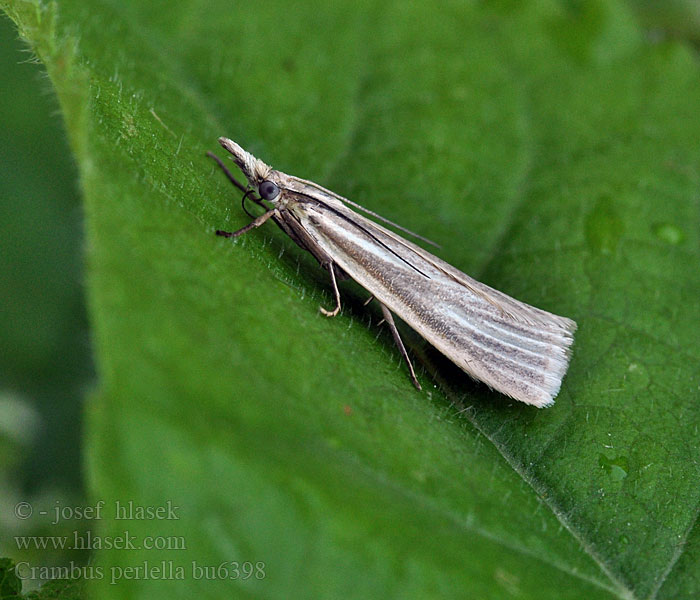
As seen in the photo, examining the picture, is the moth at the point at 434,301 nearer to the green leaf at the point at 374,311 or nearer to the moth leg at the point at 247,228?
the moth leg at the point at 247,228

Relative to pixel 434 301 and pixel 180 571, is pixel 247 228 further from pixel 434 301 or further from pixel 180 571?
pixel 180 571

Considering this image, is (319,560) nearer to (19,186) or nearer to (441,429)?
(441,429)

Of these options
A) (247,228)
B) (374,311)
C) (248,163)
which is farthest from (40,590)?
(248,163)

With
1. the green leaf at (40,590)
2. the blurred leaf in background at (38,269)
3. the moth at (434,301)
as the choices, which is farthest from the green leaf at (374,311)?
the blurred leaf in background at (38,269)

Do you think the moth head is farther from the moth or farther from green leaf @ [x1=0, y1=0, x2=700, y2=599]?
green leaf @ [x1=0, y1=0, x2=700, y2=599]

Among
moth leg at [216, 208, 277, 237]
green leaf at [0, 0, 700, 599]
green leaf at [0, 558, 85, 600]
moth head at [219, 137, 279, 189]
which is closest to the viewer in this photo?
green leaf at [0, 0, 700, 599]

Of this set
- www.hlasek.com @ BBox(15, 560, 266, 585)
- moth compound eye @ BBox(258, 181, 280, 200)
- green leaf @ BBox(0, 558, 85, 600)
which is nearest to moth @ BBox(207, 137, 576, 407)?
moth compound eye @ BBox(258, 181, 280, 200)
